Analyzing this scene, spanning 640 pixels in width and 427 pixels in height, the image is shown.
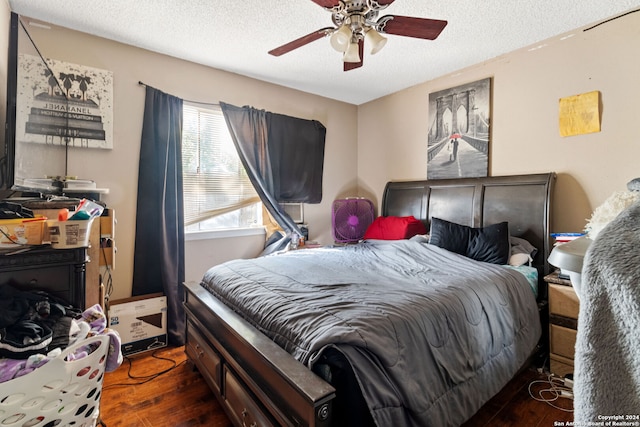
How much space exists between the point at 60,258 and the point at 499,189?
3120 mm

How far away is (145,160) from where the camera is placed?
8.70 feet

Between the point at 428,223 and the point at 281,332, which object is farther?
the point at 428,223

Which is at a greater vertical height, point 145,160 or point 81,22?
point 81,22

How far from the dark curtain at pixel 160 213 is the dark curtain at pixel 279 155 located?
0.60 m

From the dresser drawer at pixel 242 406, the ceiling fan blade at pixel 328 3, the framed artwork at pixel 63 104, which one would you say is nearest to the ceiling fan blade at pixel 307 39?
the ceiling fan blade at pixel 328 3

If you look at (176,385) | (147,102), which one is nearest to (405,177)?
(147,102)

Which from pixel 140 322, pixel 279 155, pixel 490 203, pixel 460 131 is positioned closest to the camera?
pixel 140 322

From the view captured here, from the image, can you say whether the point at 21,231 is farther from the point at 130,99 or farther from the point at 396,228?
the point at 396,228

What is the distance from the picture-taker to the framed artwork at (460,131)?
2887 mm

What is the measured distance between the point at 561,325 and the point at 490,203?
1111 millimetres

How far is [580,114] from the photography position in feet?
7.65

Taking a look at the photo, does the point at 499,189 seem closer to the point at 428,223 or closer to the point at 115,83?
the point at 428,223

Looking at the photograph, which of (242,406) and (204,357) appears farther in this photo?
(204,357)

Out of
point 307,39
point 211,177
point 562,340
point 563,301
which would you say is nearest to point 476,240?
point 563,301
